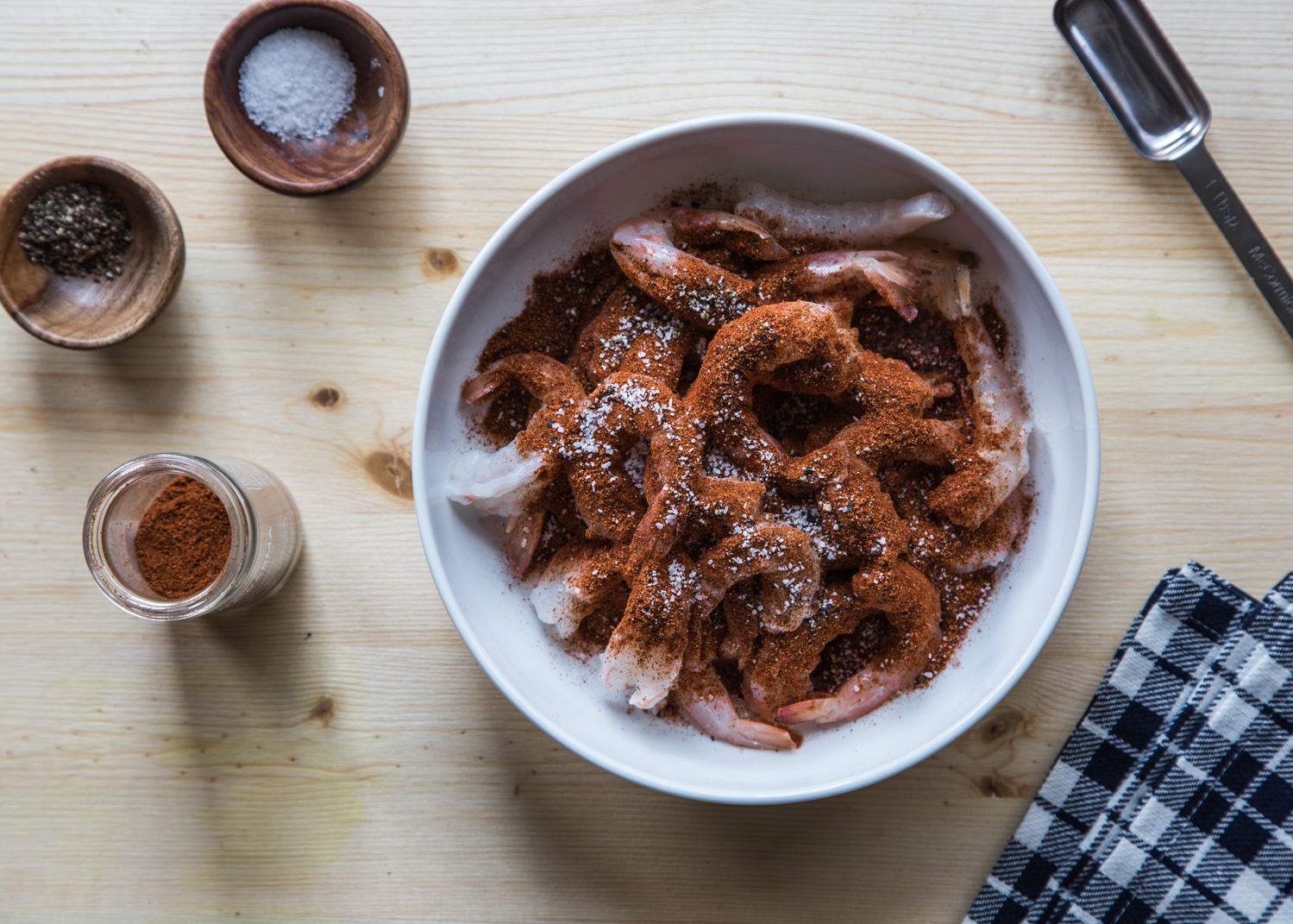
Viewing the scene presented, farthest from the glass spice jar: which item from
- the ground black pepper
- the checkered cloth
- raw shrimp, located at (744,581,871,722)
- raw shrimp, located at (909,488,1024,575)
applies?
the checkered cloth

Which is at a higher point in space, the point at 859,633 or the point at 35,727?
the point at 859,633

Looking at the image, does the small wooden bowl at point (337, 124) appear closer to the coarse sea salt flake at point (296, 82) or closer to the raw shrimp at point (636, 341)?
the coarse sea salt flake at point (296, 82)

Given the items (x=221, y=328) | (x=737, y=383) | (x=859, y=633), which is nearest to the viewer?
(x=737, y=383)

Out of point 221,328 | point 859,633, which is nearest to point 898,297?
point 859,633

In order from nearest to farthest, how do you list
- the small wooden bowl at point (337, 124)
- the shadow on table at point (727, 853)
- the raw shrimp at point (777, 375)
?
the raw shrimp at point (777, 375)
the small wooden bowl at point (337, 124)
the shadow on table at point (727, 853)

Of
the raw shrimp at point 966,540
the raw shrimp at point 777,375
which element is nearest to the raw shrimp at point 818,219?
the raw shrimp at point 777,375

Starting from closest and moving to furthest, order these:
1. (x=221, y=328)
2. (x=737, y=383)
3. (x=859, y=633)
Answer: (x=737, y=383), (x=859, y=633), (x=221, y=328)

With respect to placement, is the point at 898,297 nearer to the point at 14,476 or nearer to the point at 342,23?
the point at 342,23

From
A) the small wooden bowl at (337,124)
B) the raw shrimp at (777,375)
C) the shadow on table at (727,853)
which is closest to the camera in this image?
the raw shrimp at (777,375)
